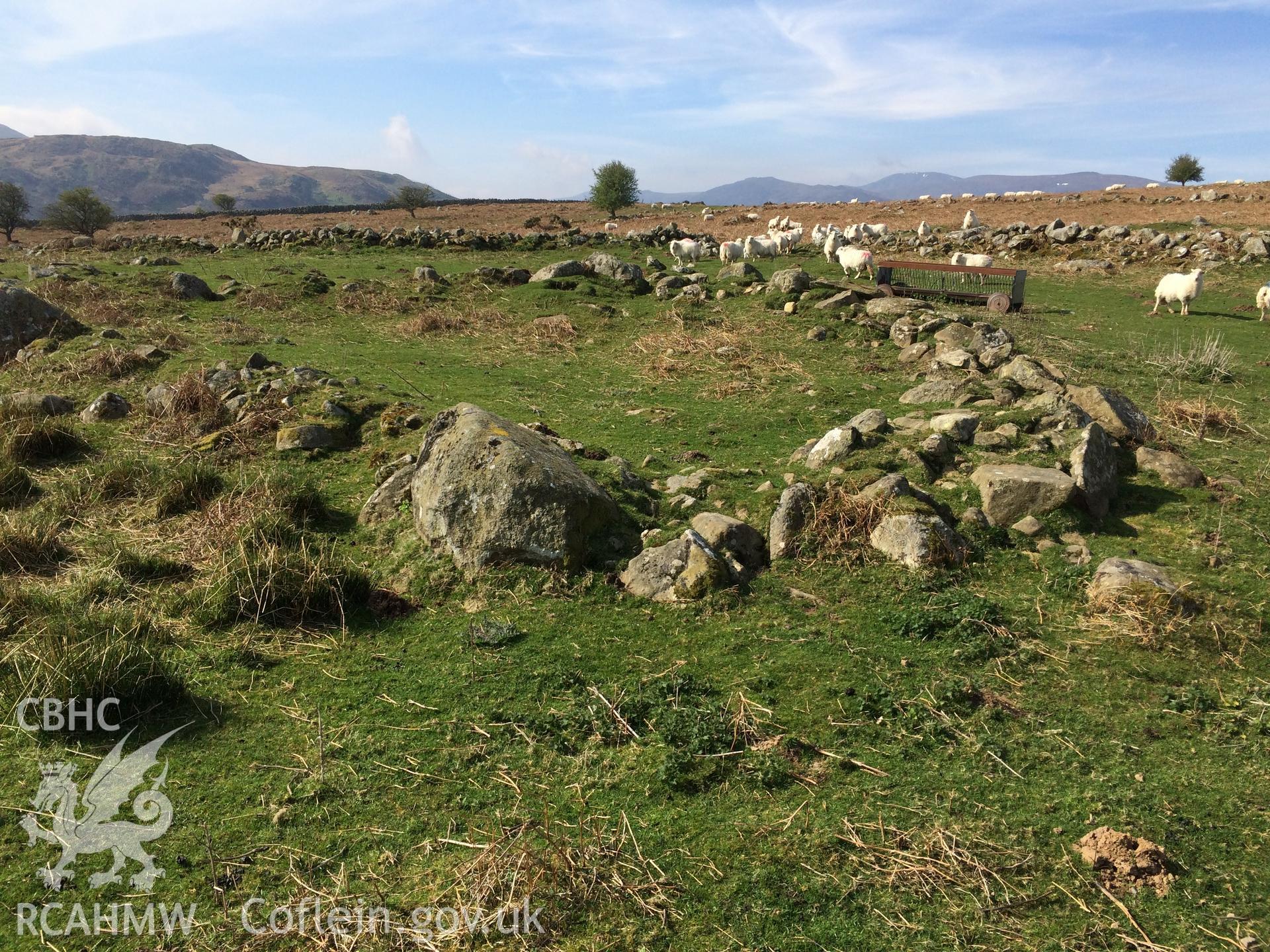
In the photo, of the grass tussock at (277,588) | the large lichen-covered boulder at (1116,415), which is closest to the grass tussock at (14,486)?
the grass tussock at (277,588)

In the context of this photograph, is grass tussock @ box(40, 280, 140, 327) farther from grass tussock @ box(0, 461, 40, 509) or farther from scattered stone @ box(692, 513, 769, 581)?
scattered stone @ box(692, 513, 769, 581)

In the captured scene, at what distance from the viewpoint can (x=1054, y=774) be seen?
517 cm

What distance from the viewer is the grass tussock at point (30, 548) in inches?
302

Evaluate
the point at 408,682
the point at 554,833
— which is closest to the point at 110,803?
the point at 408,682

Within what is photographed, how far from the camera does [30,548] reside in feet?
25.7

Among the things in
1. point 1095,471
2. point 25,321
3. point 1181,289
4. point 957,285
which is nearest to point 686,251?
point 957,285

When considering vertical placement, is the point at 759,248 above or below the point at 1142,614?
above

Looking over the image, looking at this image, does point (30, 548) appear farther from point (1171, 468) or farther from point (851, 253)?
point (851, 253)

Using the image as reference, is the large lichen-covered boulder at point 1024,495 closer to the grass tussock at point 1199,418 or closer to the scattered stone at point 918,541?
the scattered stone at point 918,541

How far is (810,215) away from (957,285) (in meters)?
35.0

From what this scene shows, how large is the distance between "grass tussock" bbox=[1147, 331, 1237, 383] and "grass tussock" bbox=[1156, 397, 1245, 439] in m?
2.32

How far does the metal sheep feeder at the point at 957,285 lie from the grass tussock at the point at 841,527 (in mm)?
13086

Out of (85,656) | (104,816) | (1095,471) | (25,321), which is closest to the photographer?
(104,816)

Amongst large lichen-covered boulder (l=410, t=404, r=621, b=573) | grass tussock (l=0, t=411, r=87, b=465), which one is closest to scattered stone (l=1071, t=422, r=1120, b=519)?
large lichen-covered boulder (l=410, t=404, r=621, b=573)
